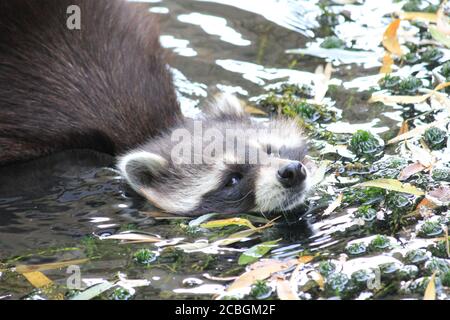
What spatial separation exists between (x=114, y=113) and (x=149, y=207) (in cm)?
123

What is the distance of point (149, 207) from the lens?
8227mm

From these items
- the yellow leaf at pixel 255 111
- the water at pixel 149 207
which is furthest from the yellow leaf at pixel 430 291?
the yellow leaf at pixel 255 111

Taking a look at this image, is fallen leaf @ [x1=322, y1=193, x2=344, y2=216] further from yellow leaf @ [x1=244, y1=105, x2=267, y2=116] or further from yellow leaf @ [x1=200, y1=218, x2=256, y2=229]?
yellow leaf @ [x1=244, y1=105, x2=267, y2=116]

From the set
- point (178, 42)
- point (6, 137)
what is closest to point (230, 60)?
point (178, 42)

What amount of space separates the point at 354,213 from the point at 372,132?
1733 mm

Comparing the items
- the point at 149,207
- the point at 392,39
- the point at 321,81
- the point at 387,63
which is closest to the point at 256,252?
the point at 149,207

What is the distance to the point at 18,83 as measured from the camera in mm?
8953

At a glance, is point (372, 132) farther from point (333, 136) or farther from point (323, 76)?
point (323, 76)

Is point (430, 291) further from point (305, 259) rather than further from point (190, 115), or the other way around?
point (190, 115)

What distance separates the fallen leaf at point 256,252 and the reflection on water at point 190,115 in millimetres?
99

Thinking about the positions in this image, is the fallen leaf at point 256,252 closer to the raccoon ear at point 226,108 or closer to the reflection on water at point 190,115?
the reflection on water at point 190,115

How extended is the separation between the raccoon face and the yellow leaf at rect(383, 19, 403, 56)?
6.72 feet

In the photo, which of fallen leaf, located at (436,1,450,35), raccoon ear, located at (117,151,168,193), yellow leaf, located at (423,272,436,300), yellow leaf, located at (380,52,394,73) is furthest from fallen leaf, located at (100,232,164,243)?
fallen leaf, located at (436,1,450,35)

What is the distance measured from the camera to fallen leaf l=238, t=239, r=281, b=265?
6945mm
